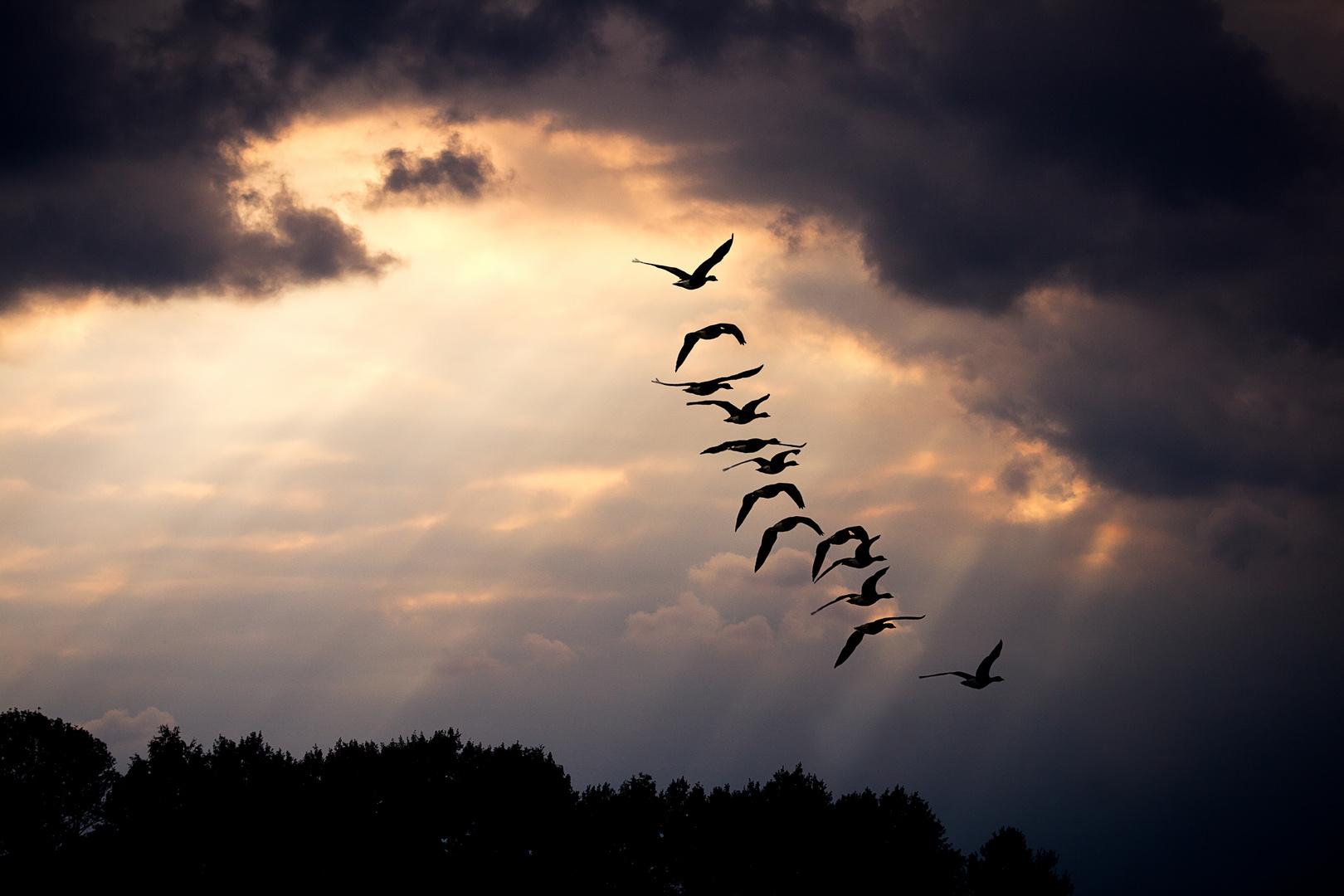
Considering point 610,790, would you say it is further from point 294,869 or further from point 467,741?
point 294,869

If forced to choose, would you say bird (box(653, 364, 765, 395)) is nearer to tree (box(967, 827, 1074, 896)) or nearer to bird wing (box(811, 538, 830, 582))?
bird wing (box(811, 538, 830, 582))

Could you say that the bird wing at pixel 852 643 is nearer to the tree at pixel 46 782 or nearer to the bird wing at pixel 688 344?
the bird wing at pixel 688 344

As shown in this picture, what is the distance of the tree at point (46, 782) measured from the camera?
1563 inches

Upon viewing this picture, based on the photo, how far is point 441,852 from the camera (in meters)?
40.3

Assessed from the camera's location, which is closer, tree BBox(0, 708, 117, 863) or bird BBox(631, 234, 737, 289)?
bird BBox(631, 234, 737, 289)

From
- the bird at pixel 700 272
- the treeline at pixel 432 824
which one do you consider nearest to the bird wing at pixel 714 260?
the bird at pixel 700 272

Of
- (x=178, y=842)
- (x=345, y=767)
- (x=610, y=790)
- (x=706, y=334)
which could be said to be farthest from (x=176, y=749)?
(x=706, y=334)

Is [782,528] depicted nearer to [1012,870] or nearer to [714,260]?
[714,260]

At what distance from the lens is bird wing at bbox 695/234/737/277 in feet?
55.8

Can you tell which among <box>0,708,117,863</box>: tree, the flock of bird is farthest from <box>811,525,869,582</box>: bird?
<box>0,708,117,863</box>: tree

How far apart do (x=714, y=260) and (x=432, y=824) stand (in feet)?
105

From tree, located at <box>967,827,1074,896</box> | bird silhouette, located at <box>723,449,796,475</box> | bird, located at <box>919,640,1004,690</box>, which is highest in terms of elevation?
bird silhouette, located at <box>723,449,796,475</box>

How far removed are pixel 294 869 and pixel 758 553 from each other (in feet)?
101

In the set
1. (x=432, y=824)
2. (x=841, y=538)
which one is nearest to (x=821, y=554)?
(x=841, y=538)
